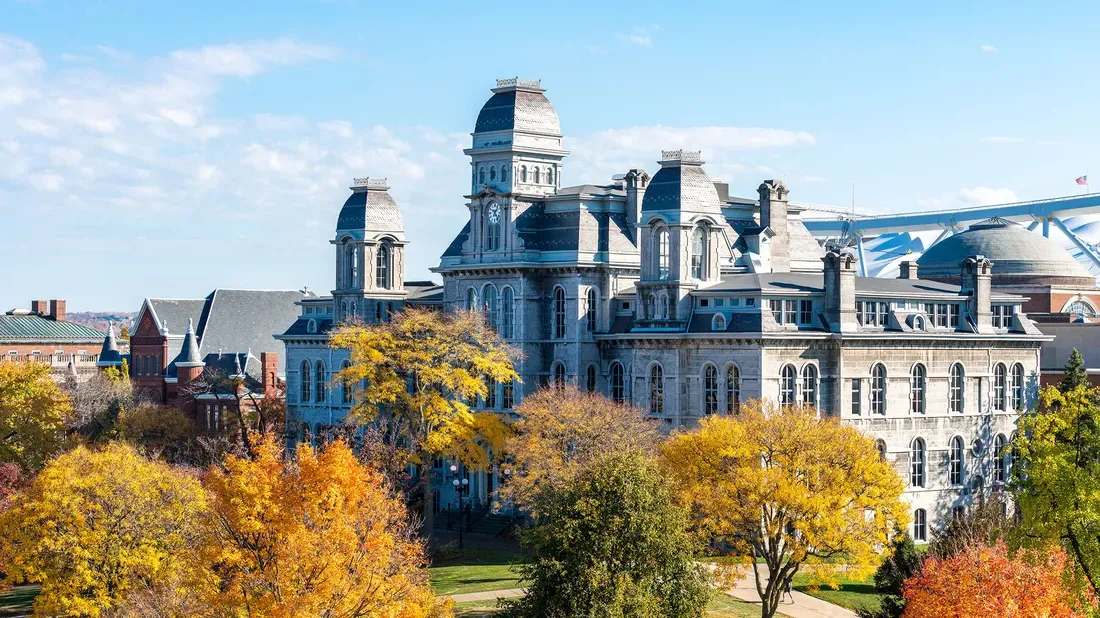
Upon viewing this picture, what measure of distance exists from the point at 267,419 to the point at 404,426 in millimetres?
23158

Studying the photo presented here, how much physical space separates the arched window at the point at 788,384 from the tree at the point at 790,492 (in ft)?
49.0

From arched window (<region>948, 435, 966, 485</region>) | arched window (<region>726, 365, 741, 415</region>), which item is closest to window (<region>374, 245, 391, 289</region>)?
arched window (<region>726, 365, 741, 415</region>)

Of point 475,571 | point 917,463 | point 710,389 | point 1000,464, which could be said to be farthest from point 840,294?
point 475,571

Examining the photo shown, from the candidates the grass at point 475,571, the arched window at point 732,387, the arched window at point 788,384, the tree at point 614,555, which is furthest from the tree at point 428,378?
the tree at point 614,555

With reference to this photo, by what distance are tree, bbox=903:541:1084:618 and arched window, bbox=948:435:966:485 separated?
35180 millimetres

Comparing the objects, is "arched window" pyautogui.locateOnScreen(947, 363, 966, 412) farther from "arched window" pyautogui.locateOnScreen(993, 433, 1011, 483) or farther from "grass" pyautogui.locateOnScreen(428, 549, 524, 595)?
"grass" pyautogui.locateOnScreen(428, 549, 524, 595)

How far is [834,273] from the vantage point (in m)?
81.8

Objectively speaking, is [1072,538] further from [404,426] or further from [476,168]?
[476,168]

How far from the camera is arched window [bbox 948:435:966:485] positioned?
285 feet

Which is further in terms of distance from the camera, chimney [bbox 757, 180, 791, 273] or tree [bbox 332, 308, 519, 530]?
chimney [bbox 757, 180, 791, 273]

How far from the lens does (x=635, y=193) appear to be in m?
91.6

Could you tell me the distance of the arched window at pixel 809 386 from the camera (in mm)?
81562

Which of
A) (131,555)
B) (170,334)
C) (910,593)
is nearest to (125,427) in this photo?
(170,334)

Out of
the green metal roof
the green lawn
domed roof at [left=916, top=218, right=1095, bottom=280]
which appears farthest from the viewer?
the green metal roof
